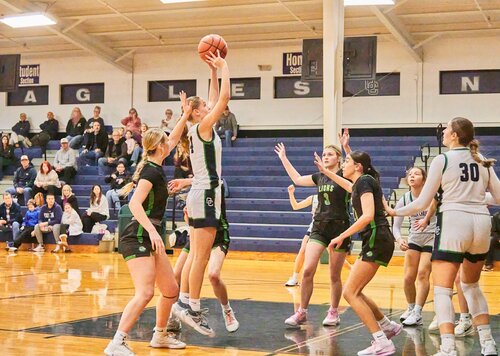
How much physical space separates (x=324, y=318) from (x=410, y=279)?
913 millimetres

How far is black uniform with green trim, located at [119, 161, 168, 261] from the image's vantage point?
555cm

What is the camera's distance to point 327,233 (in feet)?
23.7

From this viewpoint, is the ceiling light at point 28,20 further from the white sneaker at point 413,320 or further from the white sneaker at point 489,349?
the white sneaker at point 489,349

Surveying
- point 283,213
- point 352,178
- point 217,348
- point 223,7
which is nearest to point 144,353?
point 217,348

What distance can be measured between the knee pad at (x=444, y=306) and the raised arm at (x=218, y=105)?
2.16 metres

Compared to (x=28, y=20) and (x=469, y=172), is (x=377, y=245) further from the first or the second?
(x=28, y=20)

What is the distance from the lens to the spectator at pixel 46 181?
752 inches

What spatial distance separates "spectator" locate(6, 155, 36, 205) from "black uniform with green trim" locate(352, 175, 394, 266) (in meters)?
14.8

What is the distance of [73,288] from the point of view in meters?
9.99

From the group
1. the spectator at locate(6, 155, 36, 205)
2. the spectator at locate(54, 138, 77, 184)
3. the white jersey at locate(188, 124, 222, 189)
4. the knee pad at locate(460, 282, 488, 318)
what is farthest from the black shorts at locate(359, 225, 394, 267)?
the spectator at locate(54, 138, 77, 184)

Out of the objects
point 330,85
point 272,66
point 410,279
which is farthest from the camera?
point 272,66

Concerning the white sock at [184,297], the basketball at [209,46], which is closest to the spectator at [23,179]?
the white sock at [184,297]

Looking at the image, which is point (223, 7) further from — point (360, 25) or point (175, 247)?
point (175, 247)

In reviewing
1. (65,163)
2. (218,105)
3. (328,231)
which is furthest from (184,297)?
(65,163)
